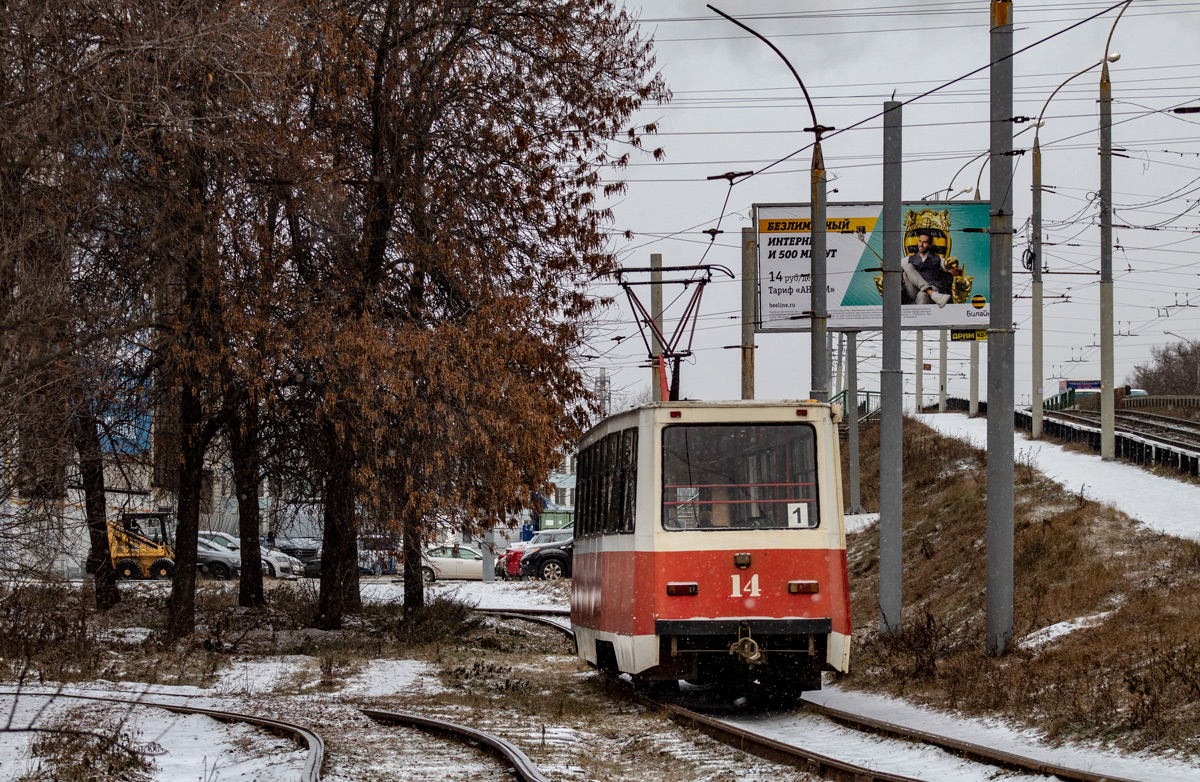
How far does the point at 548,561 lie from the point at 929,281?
13.9 m

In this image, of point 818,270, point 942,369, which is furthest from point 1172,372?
point 818,270

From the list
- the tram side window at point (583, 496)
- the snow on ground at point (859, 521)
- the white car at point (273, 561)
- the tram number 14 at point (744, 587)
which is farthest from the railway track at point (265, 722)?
the white car at point (273, 561)

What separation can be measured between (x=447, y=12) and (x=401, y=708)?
10565 millimetres

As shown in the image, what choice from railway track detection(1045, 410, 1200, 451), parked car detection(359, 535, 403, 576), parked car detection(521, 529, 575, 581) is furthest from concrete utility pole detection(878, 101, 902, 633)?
parked car detection(521, 529, 575, 581)

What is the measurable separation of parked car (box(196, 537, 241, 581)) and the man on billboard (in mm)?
21114

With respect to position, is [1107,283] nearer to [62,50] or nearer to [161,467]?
A: [161,467]

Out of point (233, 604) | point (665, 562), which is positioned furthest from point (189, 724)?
point (233, 604)

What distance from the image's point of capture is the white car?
40.3m

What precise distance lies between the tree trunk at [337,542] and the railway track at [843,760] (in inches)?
273

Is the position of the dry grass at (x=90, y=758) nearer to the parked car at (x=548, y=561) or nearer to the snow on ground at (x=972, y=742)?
the snow on ground at (x=972, y=742)

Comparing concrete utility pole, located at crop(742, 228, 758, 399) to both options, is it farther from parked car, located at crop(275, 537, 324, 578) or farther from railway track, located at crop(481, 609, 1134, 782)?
parked car, located at crop(275, 537, 324, 578)

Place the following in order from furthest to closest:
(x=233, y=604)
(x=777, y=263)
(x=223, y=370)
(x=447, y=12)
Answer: (x=777, y=263), (x=233, y=604), (x=447, y=12), (x=223, y=370)

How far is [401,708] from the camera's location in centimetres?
1332

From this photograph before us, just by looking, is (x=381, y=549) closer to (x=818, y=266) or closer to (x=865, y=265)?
(x=818, y=266)
